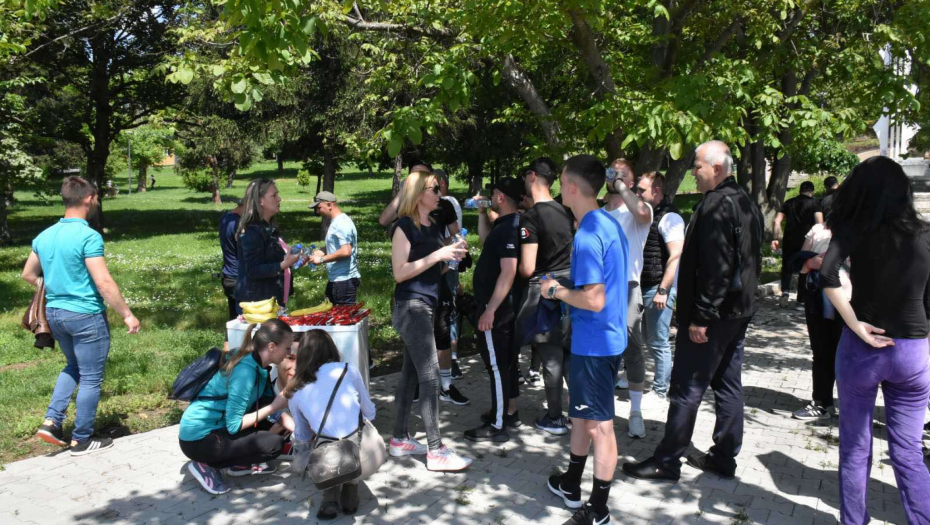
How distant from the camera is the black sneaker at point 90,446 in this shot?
5012 mm

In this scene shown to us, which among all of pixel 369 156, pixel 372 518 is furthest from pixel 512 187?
pixel 369 156

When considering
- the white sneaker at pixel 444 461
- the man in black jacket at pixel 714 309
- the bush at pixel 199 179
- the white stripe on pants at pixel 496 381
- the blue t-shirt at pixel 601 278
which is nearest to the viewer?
the blue t-shirt at pixel 601 278

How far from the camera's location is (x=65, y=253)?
4.79 meters

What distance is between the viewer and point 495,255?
A: 5.02 metres

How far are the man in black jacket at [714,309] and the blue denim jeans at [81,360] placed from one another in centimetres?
379

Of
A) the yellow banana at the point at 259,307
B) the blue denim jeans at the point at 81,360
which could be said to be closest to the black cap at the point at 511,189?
the yellow banana at the point at 259,307

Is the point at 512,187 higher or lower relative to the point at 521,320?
higher

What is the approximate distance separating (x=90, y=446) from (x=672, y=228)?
4818 mm

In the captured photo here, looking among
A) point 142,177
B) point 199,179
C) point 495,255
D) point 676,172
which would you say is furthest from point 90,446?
point 142,177

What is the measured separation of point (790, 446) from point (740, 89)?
3360mm

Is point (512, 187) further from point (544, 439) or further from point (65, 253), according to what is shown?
point (65, 253)

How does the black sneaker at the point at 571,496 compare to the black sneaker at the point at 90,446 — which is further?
the black sneaker at the point at 90,446

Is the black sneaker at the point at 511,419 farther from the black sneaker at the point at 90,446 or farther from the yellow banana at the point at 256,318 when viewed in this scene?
the black sneaker at the point at 90,446

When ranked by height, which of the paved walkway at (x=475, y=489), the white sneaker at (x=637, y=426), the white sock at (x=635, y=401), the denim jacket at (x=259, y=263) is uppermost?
the denim jacket at (x=259, y=263)
